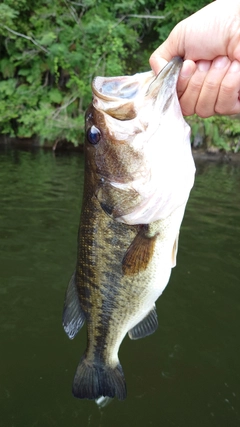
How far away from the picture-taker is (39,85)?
47.6ft

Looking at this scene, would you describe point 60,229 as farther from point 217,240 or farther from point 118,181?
point 118,181

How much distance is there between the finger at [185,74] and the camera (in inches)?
62.9

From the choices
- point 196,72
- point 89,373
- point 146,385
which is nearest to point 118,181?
point 196,72

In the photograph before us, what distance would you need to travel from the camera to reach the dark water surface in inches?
113

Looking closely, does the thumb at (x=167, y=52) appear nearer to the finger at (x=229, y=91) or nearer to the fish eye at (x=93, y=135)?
the finger at (x=229, y=91)

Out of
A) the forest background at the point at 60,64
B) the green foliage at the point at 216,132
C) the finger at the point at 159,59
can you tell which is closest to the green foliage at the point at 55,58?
the forest background at the point at 60,64

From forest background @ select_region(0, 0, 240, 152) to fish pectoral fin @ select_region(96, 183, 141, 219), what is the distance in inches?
465

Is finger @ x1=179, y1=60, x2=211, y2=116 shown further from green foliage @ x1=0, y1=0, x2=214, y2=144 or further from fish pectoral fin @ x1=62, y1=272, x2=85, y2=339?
green foliage @ x1=0, y1=0, x2=214, y2=144

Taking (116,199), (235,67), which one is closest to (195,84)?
(235,67)

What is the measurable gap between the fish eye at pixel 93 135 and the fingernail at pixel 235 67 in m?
0.65

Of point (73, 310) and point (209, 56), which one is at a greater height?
point (209, 56)

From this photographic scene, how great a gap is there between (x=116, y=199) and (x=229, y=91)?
0.71 m

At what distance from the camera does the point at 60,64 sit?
13.8m

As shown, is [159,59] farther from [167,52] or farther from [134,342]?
[134,342]
